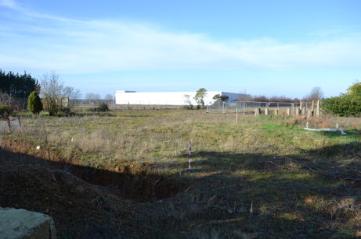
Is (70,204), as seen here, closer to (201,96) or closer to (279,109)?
(279,109)

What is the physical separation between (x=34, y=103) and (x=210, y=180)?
A: 87.4 ft

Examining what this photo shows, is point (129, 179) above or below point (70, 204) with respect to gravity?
below

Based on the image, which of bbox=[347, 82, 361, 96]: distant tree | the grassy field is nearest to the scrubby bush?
bbox=[347, 82, 361, 96]: distant tree

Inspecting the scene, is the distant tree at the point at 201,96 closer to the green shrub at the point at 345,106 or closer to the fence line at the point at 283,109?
the fence line at the point at 283,109

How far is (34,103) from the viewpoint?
35.6 meters

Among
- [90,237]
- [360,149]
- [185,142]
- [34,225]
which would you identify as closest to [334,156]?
[360,149]

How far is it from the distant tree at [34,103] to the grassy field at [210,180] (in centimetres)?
1675

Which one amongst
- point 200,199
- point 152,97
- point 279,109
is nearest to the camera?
point 200,199

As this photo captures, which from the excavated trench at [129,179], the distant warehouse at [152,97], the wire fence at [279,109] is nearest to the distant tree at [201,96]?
the wire fence at [279,109]

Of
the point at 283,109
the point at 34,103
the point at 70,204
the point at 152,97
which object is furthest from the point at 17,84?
the point at 70,204

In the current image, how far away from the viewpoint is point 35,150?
50.0 ft

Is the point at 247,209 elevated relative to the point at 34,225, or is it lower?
lower

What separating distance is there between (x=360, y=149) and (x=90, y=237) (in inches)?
458

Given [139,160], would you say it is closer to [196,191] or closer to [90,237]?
[196,191]
